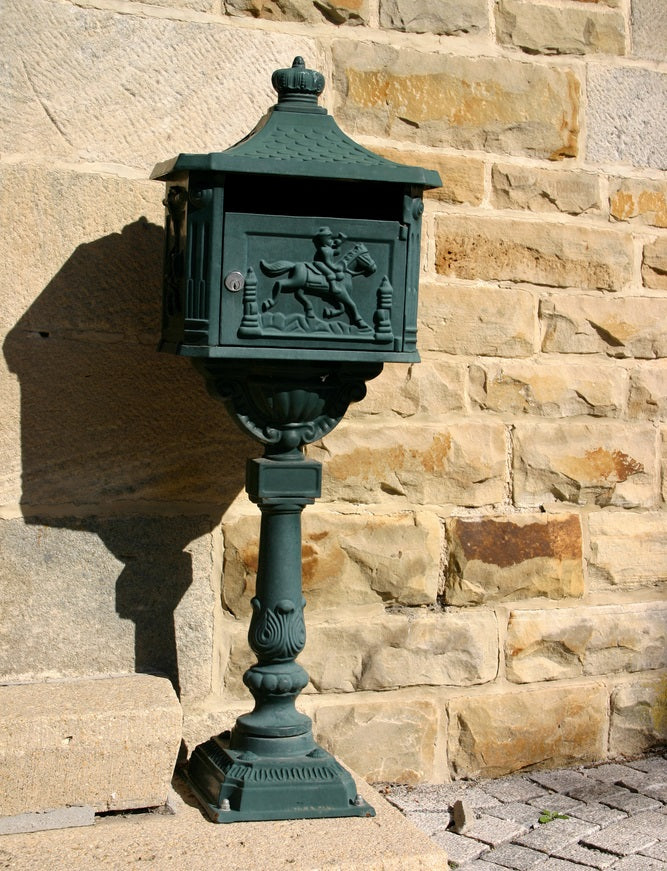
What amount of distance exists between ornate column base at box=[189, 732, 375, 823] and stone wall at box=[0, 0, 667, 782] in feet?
1.31

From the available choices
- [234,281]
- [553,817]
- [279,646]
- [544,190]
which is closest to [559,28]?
[544,190]

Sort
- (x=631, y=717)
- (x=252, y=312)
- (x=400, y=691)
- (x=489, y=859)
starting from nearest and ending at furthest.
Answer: (x=252, y=312), (x=489, y=859), (x=400, y=691), (x=631, y=717)

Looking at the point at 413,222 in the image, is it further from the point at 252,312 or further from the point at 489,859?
the point at 489,859

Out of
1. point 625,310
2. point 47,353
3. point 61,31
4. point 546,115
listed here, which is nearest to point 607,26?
point 546,115

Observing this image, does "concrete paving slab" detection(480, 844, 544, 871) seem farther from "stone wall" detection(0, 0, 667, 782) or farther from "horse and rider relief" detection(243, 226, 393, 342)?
"horse and rider relief" detection(243, 226, 393, 342)

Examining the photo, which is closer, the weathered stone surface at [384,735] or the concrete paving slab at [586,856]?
the concrete paving slab at [586,856]

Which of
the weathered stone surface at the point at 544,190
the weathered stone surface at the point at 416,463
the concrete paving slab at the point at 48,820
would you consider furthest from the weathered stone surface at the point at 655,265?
the concrete paving slab at the point at 48,820

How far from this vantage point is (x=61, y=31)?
9.11ft

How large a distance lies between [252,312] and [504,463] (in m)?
1.09

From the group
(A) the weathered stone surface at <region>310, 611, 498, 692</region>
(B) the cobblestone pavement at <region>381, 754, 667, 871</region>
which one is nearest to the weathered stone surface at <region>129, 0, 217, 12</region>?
(A) the weathered stone surface at <region>310, 611, 498, 692</region>

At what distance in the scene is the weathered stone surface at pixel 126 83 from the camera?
9.03ft

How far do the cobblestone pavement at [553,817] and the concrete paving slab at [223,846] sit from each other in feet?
0.99

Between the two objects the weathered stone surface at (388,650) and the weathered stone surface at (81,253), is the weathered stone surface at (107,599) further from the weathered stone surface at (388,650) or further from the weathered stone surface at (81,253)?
the weathered stone surface at (81,253)

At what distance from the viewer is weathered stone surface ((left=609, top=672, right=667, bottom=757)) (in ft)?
11.1
